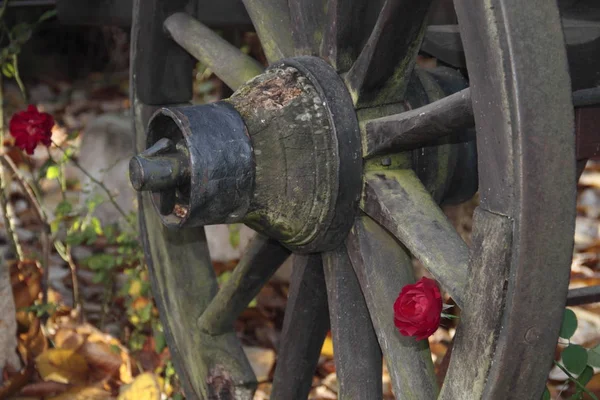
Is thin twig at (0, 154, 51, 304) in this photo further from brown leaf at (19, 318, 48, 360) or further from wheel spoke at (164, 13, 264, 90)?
wheel spoke at (164, 13, 264, 90)

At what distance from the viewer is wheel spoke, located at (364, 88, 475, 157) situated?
1141 mm

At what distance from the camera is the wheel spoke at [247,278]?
171 centimetres

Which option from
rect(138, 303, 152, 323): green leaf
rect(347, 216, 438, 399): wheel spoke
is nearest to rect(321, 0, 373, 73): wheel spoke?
rect(347, 216, 438, 399): wheel spoke

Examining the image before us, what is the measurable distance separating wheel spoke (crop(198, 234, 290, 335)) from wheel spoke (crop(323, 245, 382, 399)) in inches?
9.4

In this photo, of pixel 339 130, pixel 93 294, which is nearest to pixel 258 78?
pixel 339 130

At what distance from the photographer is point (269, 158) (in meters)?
1.36

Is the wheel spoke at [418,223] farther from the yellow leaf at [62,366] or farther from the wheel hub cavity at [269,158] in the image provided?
the yellow leaf at [62,366]

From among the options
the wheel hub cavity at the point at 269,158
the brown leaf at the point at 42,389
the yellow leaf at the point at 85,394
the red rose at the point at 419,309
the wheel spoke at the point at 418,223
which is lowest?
the yellow leaf at the point at 85,394

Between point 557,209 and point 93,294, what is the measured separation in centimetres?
220

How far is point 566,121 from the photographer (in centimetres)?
99

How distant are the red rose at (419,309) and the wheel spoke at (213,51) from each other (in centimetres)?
60

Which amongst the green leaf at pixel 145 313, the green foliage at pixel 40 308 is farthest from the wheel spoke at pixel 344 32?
the green foliage at pixel 40 308

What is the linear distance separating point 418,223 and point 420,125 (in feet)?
0.44

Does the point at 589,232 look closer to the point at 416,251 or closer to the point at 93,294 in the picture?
the point at 93,294
